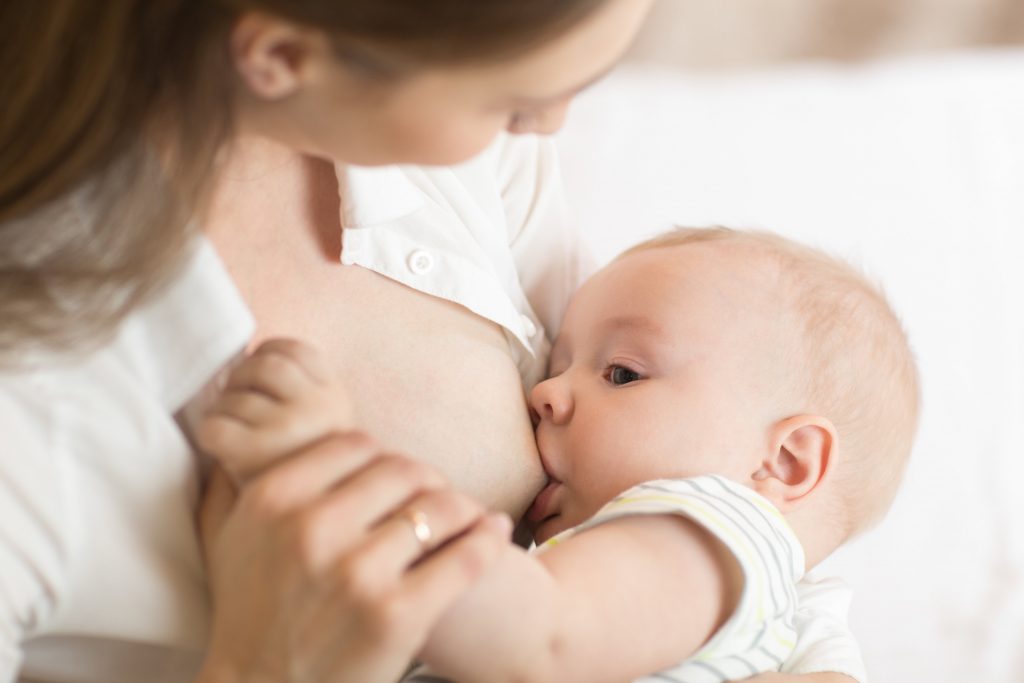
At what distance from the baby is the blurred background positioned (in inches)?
12.9

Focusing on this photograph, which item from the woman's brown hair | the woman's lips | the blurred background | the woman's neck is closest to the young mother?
the woman's brown hair

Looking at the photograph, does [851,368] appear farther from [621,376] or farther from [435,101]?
[435,101]

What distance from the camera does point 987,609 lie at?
1537 millimetres

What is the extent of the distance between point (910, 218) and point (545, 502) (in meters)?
1.02

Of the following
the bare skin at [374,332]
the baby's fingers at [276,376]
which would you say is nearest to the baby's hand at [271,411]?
the baby's fingers at [276,376]

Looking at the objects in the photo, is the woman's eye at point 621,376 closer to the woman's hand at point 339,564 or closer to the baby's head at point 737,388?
the baby's head at point 737,388

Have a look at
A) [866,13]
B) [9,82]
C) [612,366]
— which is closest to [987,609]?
[612,366]

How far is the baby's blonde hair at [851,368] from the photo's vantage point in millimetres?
1192

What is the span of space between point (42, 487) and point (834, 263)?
0.86 metres

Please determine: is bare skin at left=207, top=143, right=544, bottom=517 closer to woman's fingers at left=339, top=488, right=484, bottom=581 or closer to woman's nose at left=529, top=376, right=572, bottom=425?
woman's nose at left=529, top=376, right=572, bottom=425

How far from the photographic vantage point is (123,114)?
0.80 m

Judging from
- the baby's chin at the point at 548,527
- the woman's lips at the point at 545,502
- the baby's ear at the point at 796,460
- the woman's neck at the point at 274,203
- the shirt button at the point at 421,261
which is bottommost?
the baby's chin at the point at 548,527

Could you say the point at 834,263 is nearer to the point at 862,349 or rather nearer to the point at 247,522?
the point at 862,349

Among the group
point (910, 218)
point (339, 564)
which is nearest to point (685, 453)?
point (339, 564)
